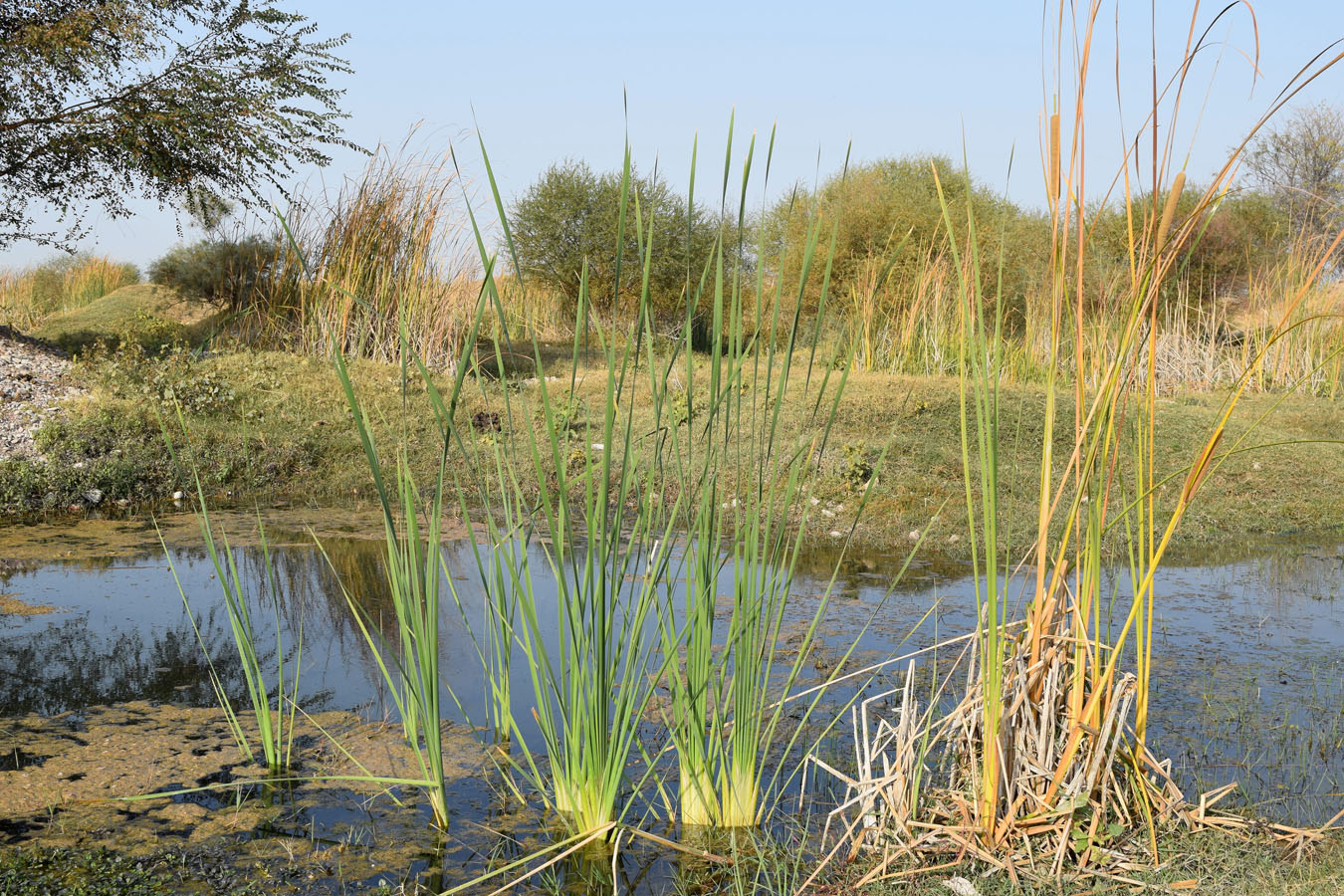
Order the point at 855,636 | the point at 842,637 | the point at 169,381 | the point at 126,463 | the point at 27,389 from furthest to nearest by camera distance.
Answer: the point at 27,389
the point at 169,381
the point at 126,463
the point at 855,636
the point at 842,637

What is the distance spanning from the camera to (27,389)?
8.05m

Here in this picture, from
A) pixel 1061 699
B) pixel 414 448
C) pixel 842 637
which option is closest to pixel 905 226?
pixel 414 448

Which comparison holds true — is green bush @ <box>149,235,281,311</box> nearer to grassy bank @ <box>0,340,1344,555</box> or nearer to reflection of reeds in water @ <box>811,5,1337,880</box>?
grassy bank @ <box>0,340,1344,555</box>

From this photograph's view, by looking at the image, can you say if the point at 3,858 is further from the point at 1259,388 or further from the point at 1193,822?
the point at 1259,388

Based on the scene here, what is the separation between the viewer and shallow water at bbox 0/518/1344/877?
274cm

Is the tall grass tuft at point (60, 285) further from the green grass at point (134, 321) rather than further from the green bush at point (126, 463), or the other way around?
the green bush at point (126, 463)

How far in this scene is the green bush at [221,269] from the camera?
1106 centimetres

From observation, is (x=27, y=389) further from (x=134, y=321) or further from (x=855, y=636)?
(x=855, y=636)

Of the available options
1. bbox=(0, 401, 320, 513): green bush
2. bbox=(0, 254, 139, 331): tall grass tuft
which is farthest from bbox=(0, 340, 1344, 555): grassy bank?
bbox=(0, 254, 139, 331): tall grass tuft

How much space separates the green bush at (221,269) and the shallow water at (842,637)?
6436 mm

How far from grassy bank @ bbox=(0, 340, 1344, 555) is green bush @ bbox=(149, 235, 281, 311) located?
234 cm

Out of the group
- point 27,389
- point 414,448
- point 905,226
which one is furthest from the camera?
point 905,226

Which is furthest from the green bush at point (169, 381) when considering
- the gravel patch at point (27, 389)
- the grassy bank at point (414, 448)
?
the gravel patch at point (27, 389)

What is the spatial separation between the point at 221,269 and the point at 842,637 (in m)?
10.9
